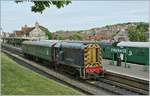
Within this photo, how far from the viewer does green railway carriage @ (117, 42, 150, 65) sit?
35781 millimetres

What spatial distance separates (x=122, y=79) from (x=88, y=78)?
2912 millimetres

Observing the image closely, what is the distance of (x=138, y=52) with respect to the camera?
1485 inches

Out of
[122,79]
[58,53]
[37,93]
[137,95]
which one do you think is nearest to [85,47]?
[122,79]

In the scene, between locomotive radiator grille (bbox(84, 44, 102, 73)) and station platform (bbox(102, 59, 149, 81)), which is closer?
station platform (bbox(102, 59, 149, 81))

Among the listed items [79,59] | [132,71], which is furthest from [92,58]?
[132,71]

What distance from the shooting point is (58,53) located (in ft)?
113

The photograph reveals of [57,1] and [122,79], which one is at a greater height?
[57,1]

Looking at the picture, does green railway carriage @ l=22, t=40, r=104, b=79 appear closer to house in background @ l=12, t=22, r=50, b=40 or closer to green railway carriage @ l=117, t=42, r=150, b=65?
green railway carriage @ l=117, t=42, r=150, b=65

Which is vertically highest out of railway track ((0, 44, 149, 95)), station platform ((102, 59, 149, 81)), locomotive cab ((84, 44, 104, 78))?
locomotive cab ((84, 44, 104, 78))

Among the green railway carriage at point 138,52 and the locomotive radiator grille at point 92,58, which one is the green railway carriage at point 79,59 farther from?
the green railway carriage at point 138,52

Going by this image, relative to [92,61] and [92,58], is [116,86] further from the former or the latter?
[92,58]

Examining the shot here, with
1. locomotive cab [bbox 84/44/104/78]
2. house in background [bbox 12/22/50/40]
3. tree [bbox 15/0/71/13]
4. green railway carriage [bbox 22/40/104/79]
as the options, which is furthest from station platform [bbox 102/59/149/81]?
house in background [bbox 12/22/50/40]

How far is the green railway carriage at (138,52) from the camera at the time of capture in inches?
1409

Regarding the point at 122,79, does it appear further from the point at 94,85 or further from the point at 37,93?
the point at 37,93
